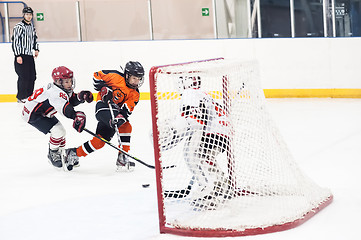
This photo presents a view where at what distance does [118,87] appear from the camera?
15.2 feet

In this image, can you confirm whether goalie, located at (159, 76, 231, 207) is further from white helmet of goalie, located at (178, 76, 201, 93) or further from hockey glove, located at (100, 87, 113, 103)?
hockey glove, located at (100, 87, 113, 103)

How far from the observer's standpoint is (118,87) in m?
4.63

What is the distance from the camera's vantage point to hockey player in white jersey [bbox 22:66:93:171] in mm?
4703

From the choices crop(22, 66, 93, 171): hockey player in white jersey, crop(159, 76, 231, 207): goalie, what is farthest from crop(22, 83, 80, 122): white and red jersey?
crop(159, 76, 231, 207): goalie

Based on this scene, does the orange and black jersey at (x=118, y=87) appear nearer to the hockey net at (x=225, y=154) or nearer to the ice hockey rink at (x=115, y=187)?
the ice hockey rink at (x=115, y=187)

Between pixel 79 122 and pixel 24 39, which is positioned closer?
pixel 79 122

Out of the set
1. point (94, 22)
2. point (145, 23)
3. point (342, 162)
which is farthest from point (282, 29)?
point (342, 162)

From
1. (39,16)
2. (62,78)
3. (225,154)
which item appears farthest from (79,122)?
(39,16)

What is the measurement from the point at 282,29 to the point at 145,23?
6.88 feet

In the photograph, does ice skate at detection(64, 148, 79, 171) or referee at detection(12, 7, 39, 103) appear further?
referee at detection(12, 7, 39, 103)

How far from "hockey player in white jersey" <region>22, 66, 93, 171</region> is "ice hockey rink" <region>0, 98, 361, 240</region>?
105mm

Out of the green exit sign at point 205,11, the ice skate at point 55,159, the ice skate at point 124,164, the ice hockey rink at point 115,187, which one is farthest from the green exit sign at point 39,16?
the ice skate at point 124,164

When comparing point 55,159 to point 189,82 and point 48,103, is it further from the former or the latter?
point 189,82

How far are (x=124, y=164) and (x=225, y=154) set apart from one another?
130cm
